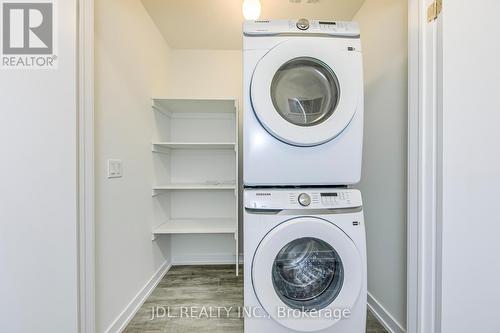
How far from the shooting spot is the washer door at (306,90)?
45.3 inches

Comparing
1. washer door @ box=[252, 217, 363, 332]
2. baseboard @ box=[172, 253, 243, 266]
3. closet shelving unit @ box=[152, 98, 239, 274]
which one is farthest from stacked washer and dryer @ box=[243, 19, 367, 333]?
baseboard @ box=[172, 253, 243, 266]

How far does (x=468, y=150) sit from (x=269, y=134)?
33.6 inches

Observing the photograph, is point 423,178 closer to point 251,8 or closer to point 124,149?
point 251,8

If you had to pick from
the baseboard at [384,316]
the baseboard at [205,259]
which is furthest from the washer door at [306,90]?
the baseboard at [205,259]

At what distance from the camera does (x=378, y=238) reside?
5.16 ft

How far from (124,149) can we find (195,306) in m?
1.25

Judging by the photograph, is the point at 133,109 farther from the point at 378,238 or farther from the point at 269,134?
the point at 378,238

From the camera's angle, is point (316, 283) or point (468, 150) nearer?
point (468, 150)

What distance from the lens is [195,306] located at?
1.68m

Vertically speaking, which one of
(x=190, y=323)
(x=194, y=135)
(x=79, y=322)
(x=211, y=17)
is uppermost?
(x=211, y=17)

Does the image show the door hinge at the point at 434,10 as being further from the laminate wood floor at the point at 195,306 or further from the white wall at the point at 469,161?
the laminate wood floor at the point at 195,306

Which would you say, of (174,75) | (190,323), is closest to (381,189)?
(190,323)

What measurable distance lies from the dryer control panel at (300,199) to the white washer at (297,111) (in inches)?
2.5

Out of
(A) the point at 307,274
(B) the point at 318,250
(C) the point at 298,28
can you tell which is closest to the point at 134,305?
(A) the point at 307,274
